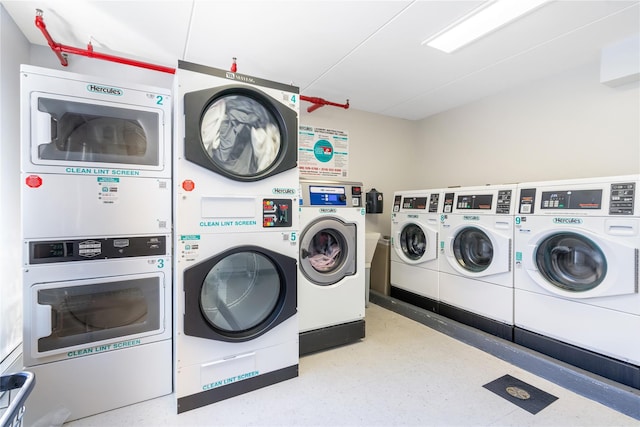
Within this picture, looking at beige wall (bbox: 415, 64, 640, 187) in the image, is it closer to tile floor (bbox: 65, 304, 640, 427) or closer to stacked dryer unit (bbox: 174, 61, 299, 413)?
tile floor (bbox: 65, 304, 640, 427)

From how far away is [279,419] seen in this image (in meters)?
1.57

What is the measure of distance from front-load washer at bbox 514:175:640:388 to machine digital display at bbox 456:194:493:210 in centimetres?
24

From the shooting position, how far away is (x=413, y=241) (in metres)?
3.25

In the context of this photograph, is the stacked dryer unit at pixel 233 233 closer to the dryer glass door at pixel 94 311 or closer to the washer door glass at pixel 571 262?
the dryer glass door at pixel 94 311

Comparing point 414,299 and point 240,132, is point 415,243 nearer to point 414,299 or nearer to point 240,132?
point 414,299

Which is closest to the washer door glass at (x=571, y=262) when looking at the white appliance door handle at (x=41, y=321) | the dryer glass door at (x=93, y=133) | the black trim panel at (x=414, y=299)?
the black trim panel at (x=414, y=299)

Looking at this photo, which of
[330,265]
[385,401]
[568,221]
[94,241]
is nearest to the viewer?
[94,241]

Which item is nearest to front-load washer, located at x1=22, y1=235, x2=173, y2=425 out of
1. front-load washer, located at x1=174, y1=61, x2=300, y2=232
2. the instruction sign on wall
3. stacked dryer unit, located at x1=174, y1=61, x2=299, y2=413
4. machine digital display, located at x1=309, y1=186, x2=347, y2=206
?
stacked dryer unit, located at x1=174, y1=61, x2=299, y2=413

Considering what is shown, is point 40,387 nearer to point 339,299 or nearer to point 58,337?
point 58,337

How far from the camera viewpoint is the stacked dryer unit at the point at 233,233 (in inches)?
63.3

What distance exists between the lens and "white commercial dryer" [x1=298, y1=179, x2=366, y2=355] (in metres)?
2.21

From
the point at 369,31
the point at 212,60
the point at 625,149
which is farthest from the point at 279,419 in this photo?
the point at 625,149

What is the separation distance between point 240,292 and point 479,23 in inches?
94.7

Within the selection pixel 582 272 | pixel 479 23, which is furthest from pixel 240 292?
pixel 479 23
